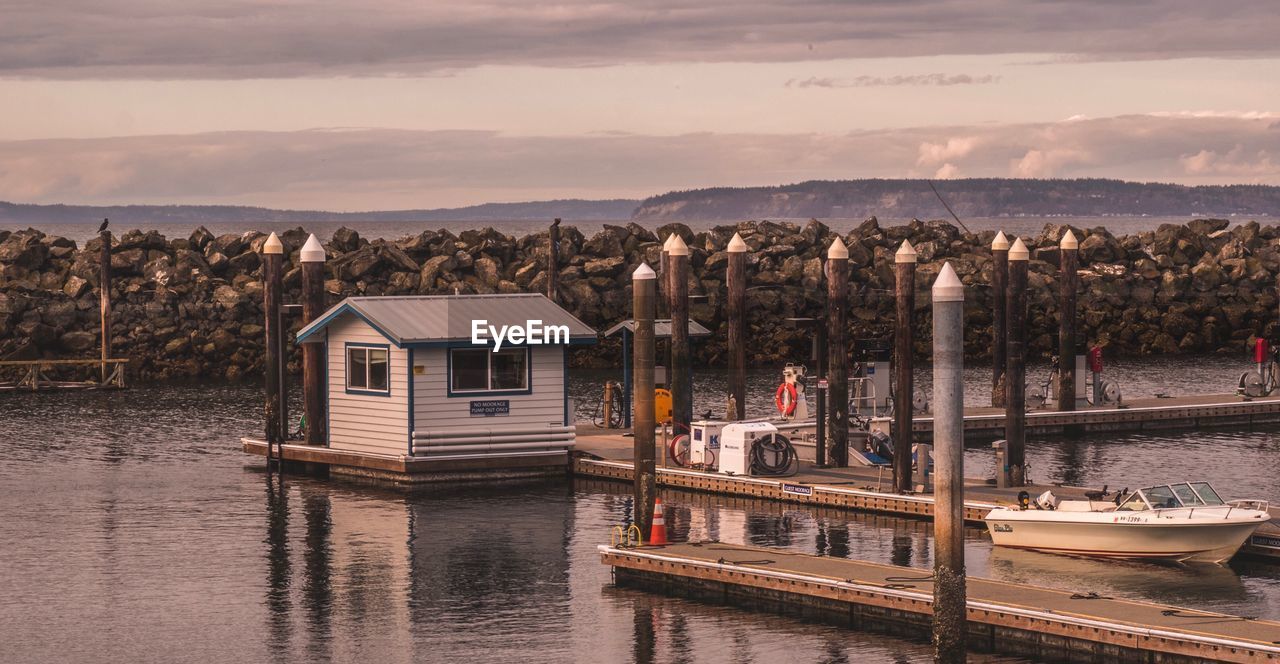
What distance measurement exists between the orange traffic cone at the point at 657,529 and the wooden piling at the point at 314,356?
13.3m

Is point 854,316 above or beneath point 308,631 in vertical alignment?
above

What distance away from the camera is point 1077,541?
31.4m

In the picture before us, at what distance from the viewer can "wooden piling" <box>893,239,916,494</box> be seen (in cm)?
3488

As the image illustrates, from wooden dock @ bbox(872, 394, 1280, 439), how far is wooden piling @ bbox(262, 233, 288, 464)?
1712cm

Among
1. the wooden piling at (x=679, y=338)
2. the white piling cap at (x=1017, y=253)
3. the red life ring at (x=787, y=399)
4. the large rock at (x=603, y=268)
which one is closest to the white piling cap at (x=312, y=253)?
the wooden piling at (x=679, y=338)

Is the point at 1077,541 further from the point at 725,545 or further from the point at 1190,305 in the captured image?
the point at 1190,305

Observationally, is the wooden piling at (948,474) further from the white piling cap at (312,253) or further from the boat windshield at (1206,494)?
the white piling cap at (312,253)

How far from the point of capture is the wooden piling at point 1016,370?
37031 mm

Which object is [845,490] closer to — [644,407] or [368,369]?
[644,407]

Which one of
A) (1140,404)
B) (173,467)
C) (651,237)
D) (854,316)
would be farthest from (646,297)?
(651,237)

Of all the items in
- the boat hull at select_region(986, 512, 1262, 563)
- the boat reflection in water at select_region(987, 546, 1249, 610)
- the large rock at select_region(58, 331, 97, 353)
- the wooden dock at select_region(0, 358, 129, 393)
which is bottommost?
the boat reflection in water at select_region(987, 546, 1249, 610)

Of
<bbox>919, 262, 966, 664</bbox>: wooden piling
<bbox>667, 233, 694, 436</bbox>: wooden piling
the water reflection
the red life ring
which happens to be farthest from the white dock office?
<bbox>919, 262, 966, 664</bbox>: wooden piling

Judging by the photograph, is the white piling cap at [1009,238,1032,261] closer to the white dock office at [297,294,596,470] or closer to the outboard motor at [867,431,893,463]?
the outboard motor at [867,431,893,463]

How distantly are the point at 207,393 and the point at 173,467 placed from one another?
18.5m
